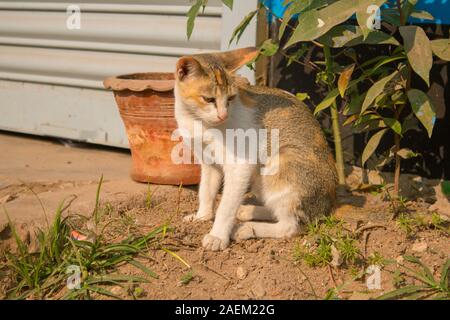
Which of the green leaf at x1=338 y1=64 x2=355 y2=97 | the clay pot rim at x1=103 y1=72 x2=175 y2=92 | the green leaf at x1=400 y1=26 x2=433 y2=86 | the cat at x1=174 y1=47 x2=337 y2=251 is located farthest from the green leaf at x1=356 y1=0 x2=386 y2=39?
the clay pot rim at x1=103 y1=72 x2=175 y2=92

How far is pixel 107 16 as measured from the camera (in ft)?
18.0

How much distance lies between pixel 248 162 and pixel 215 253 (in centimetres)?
58

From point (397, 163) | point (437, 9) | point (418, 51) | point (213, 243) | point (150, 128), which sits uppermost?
point (437, 9)

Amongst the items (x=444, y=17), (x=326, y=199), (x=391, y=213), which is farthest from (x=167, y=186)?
(x=444, y=17)

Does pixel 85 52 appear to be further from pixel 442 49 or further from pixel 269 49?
pixel 442 49

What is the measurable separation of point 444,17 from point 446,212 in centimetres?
135

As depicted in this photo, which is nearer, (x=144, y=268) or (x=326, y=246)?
(x=144, y=268)

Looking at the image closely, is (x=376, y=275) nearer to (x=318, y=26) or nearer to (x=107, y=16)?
(x=318, y=26)

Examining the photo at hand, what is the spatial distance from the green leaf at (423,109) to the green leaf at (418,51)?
30 cm

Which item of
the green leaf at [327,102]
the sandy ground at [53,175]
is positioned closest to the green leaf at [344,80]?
the green leaf at [327,102]

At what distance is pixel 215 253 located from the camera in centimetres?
328

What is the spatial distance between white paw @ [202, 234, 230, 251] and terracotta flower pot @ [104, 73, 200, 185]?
110 cm

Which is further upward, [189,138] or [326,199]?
[189,138]

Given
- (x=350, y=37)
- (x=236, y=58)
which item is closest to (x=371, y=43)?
(x=350, y=37)
